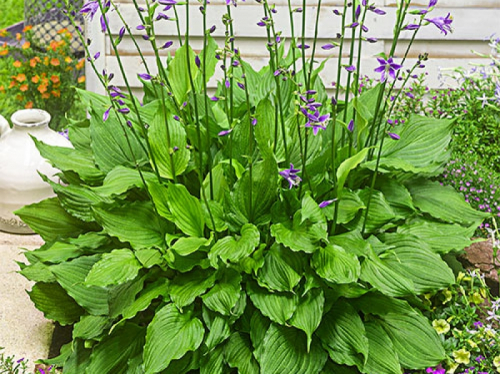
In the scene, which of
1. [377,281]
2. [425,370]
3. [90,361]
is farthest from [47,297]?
[425,370]

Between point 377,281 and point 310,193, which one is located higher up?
point 310,193

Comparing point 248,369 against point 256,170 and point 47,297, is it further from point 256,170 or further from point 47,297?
point 47,297

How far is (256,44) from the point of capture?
361cm

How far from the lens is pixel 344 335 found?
1.91m

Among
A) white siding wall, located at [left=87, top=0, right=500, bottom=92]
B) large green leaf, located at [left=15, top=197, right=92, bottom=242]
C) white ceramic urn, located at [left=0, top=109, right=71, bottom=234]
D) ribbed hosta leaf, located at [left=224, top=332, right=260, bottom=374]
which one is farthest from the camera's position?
white siding wall, located at [left=87, top=0, right=500, bottom=92]

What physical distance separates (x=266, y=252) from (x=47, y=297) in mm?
759

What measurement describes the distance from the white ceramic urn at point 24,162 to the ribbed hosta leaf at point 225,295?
1413 mm

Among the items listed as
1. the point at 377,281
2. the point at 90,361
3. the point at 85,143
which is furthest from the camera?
the point at 85,143

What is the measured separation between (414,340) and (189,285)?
69cm

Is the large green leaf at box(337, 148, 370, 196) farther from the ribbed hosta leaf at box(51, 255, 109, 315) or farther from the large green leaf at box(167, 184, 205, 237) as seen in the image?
the ribbed hosta leaf at box(51, 255, 109, 315)

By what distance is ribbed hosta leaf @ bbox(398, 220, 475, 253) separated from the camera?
2070mm

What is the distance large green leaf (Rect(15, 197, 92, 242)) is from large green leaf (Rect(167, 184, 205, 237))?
0.51 m

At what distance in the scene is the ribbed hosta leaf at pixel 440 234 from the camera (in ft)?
6.79

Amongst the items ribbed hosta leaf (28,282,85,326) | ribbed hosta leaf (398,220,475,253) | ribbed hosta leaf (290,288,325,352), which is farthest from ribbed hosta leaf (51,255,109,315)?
ribbed hosta leaf (398,220,475,253)
